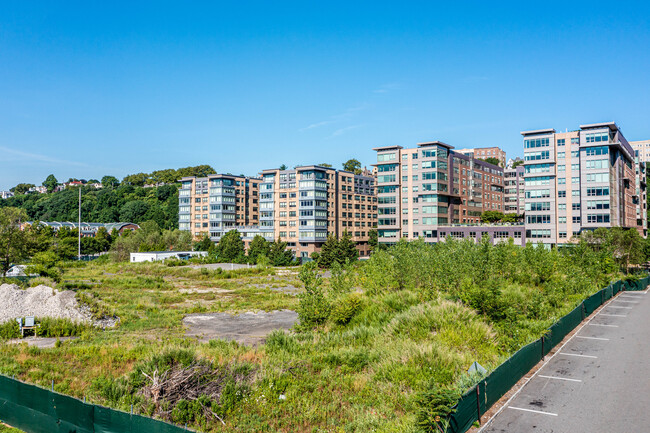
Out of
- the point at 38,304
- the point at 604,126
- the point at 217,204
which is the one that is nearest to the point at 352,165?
the point at 217,204

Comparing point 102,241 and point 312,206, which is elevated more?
point 312,206

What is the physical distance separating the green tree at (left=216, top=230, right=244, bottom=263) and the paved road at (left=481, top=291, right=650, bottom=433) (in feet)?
262

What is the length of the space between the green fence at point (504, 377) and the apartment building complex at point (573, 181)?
205ft

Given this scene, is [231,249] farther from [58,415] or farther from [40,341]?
[58,415]

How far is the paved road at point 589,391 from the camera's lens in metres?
Answer: 14.4

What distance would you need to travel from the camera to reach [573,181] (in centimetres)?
8381

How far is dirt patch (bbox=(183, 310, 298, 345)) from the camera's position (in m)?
33.1

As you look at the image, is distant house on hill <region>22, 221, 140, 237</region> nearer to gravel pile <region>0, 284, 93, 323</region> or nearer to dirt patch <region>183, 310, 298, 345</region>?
gravel pile <region>0, 284, 93, 323</region>

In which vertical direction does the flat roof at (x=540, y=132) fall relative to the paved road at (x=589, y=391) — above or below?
above

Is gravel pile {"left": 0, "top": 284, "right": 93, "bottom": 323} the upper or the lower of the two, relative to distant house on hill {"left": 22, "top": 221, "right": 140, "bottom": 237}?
lower

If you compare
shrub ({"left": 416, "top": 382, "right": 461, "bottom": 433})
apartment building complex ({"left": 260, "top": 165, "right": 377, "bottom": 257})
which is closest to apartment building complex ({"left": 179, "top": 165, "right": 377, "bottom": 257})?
apartment building complex ({"left": 260, "top": 165, "right": 377, "bottom": 257})

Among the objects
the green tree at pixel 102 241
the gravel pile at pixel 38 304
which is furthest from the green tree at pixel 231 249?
the gravel pile at pixel 38 304

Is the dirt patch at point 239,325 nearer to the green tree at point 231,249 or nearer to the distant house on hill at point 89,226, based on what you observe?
the green tree at point 231,249

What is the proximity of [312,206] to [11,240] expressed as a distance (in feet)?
205
